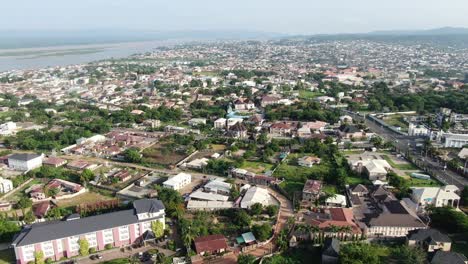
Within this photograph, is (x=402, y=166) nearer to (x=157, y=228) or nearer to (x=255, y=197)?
(x=255, y=197)

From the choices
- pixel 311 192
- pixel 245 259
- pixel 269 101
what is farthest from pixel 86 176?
pixel 269 101

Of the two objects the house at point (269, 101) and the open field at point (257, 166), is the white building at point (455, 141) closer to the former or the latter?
the open field at point (257, 166)

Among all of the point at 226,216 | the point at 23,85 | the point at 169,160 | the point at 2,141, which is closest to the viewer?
the point at 226,216

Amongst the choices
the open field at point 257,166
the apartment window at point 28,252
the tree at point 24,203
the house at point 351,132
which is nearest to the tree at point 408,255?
the open field at point 257,166

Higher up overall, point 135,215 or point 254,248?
point 135,215

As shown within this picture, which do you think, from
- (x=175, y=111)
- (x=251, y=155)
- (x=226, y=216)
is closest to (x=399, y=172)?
(x=251, y=155)

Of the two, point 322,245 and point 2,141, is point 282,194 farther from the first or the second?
point 2,141
